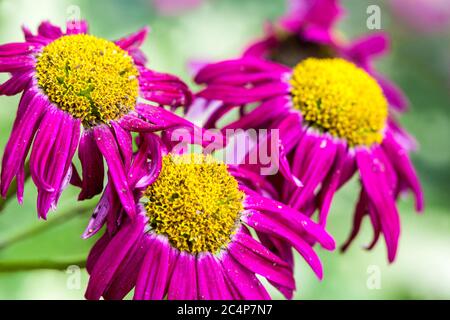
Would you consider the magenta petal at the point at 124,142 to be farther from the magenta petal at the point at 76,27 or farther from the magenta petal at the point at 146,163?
the magenta petal at the point at 76,27

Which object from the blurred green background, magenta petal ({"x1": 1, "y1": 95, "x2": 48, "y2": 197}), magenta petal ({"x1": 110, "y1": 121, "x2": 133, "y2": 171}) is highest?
magenta petal ({"x1": 1, "y1": 95, "x2": 48, "y2": 197})

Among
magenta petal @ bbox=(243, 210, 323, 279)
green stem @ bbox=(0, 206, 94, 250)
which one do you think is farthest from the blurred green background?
magenta petal @ bbox=(243, 210, 323, 279)

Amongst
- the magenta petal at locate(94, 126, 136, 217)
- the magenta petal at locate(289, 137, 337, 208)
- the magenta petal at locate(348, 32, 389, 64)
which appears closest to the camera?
the magenta petal at locate(94, 126, 136, 217)

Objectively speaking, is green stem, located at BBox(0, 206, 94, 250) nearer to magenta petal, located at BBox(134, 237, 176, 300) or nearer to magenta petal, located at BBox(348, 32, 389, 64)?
magenta petal, located at BBox(134, 237, 176, 300)

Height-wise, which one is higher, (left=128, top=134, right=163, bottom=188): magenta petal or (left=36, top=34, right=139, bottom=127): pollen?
(left=36, top=34, right=139, bottom=127): pollen

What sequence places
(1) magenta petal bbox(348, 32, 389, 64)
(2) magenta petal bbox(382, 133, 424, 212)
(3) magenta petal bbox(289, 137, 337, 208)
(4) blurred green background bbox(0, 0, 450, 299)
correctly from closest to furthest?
(3) magenta petal bbox(289, 137, 337, 208) → (2) magenta petal bbox(382, 133, 424, 212) → (1) magenta petal bbox(348, 32, 389, 64) → (4) blurred green background bbox(0, 0, 450, 299)

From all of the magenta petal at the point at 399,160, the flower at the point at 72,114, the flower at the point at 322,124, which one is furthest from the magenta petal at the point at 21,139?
the magenta petal at the point at 399,160

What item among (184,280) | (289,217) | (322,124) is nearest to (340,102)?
(322,124)

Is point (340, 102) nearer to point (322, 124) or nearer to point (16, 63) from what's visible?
point (322, 124)
